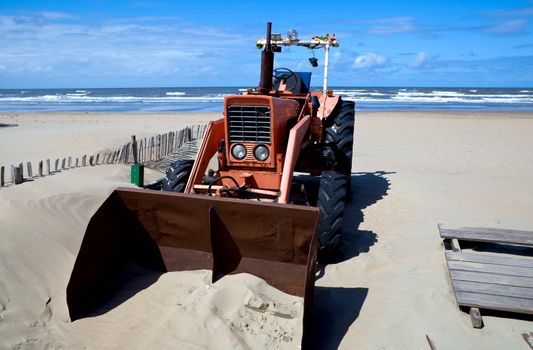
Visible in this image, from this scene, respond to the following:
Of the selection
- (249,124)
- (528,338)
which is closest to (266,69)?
(249,124)

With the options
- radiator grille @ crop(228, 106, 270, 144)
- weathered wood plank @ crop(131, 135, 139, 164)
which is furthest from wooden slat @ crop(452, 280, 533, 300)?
weathered wood plank @ crop(131, 135, 139, 164)

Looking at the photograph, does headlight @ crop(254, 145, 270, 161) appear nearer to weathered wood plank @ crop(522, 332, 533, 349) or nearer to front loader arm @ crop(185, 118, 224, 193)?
front loader arm @ crop(185, 118, 224, 193)

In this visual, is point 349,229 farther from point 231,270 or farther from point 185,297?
point 185,297

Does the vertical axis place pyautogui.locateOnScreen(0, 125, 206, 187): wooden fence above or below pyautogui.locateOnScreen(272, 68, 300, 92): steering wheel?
below

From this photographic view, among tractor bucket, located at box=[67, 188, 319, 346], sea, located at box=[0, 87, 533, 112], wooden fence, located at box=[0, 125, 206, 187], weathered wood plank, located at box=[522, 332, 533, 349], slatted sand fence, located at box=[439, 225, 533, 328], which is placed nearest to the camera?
weathered wood plank, located at box=[522, 332, 533, 349]

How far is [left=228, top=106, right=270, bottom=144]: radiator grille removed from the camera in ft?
18.8

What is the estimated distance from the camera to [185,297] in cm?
444

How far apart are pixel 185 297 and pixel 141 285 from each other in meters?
0.52

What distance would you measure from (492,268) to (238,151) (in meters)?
3.04

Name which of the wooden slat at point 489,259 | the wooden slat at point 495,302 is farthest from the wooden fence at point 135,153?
the wooden slat at point 495,302

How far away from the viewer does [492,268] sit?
5.14 metres

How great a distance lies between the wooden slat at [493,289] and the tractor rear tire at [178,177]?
329 cm

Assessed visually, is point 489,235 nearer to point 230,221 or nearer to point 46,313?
point 230,221

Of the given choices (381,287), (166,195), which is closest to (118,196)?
(166,195)
